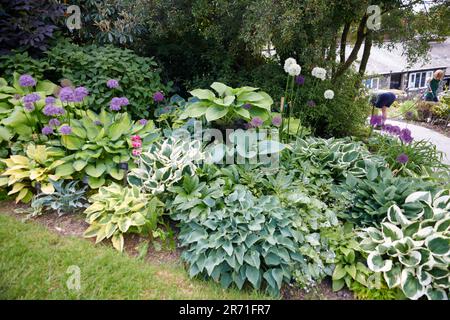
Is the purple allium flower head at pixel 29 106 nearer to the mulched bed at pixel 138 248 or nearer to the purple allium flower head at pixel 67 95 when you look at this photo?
the purple allium flower head at pixel 67 95

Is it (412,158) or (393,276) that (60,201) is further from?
(412,158)

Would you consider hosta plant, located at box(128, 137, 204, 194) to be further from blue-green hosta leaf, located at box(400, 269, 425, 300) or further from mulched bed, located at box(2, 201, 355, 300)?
blue-green hosta leaf, located at box(400, 269, 425, 300)

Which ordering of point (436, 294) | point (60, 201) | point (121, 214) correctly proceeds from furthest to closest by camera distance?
point (60, 201) < point (121, 214) < point (436, 294)

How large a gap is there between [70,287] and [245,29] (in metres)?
3.18

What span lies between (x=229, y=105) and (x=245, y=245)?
5.03 ft

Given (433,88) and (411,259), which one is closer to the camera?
(411,259)

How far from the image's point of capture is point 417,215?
2.26m

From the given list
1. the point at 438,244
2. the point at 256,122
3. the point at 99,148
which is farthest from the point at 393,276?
the point at 99,148

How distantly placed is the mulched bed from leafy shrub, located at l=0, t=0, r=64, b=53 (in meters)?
2.18

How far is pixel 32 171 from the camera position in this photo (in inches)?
109

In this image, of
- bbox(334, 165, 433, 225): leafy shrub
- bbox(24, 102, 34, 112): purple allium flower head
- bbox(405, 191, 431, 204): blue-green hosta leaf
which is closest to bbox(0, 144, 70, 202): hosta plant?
bbox(24, 102, 34, 112): purple allium flower head
